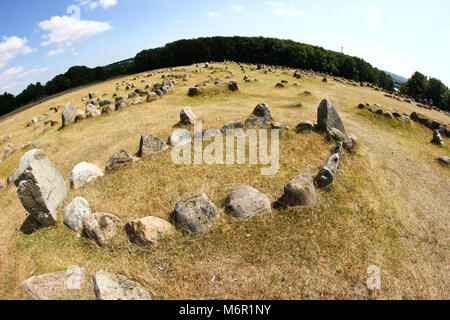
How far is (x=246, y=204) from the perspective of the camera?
7.38 metres

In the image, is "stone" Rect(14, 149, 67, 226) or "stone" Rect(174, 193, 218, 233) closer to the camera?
"stone" Rect(174, 193, 218, 233)

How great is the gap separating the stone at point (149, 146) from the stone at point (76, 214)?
3886mm

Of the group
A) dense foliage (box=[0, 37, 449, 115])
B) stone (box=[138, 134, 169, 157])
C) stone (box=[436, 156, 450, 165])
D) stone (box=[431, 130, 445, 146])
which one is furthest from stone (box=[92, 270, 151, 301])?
dense foliage (box=[0, 37, 449, 115])

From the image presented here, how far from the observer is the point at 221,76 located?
35219 millimetres

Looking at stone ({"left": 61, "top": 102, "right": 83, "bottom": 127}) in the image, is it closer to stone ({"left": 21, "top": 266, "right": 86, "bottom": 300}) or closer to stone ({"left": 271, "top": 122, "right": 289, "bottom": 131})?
stone ({"left": 271, "top": 122, "right": 289, "bottom": 131})

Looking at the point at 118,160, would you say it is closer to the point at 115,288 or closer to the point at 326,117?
the point at 115,288

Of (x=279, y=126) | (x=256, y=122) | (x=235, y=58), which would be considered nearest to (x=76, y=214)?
(x=256, y=122)

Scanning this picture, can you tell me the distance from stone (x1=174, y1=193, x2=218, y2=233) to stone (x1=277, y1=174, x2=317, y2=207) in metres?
2.49

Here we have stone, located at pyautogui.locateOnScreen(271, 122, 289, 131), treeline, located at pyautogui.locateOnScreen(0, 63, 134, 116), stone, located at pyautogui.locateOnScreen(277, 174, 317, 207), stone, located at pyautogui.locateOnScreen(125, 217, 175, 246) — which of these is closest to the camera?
stone, located at pyautogui.locateOnScreen(125, 217, 175, 246)

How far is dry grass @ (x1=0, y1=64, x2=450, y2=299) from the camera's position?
224 inches

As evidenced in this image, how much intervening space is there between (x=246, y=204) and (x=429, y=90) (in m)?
60.5

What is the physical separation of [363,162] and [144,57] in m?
62.1
